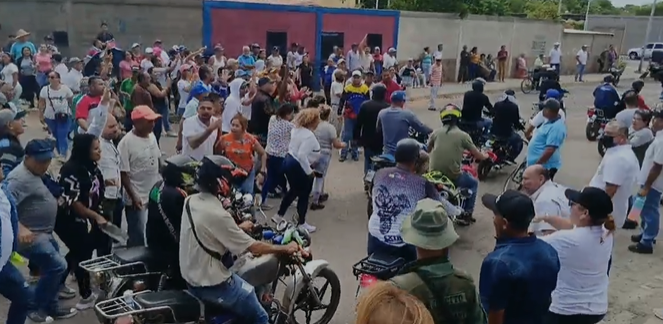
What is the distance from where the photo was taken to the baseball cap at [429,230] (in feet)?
11.0

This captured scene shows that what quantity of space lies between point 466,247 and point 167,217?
4.59m

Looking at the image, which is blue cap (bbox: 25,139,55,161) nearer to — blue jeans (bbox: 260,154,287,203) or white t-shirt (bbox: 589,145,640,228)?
blue jeans (bbox: 260,154,287,203)

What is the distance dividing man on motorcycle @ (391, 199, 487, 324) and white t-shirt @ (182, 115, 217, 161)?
14.4 feet

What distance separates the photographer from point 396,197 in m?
5.42

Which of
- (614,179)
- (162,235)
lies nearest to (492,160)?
(614,179)

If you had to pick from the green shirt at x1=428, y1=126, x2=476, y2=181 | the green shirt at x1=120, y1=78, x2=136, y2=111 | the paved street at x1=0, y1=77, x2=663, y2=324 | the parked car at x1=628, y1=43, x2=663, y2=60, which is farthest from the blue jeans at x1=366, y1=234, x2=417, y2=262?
the parked car at x1=628, y1=43, x2=663, y2=60

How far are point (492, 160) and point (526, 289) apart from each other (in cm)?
782

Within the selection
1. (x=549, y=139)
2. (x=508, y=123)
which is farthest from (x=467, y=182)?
(x=508, y=123)

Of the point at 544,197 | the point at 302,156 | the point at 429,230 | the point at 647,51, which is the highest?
the point at 429,230

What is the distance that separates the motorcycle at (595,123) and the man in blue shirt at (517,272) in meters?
11.4

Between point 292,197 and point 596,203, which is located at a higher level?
point 596,203

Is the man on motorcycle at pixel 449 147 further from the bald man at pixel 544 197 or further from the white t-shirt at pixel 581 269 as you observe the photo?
the white t-shirt at pixel 581 269

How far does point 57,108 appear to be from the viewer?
1043 cm

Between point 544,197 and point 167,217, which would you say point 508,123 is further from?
point 167,217
